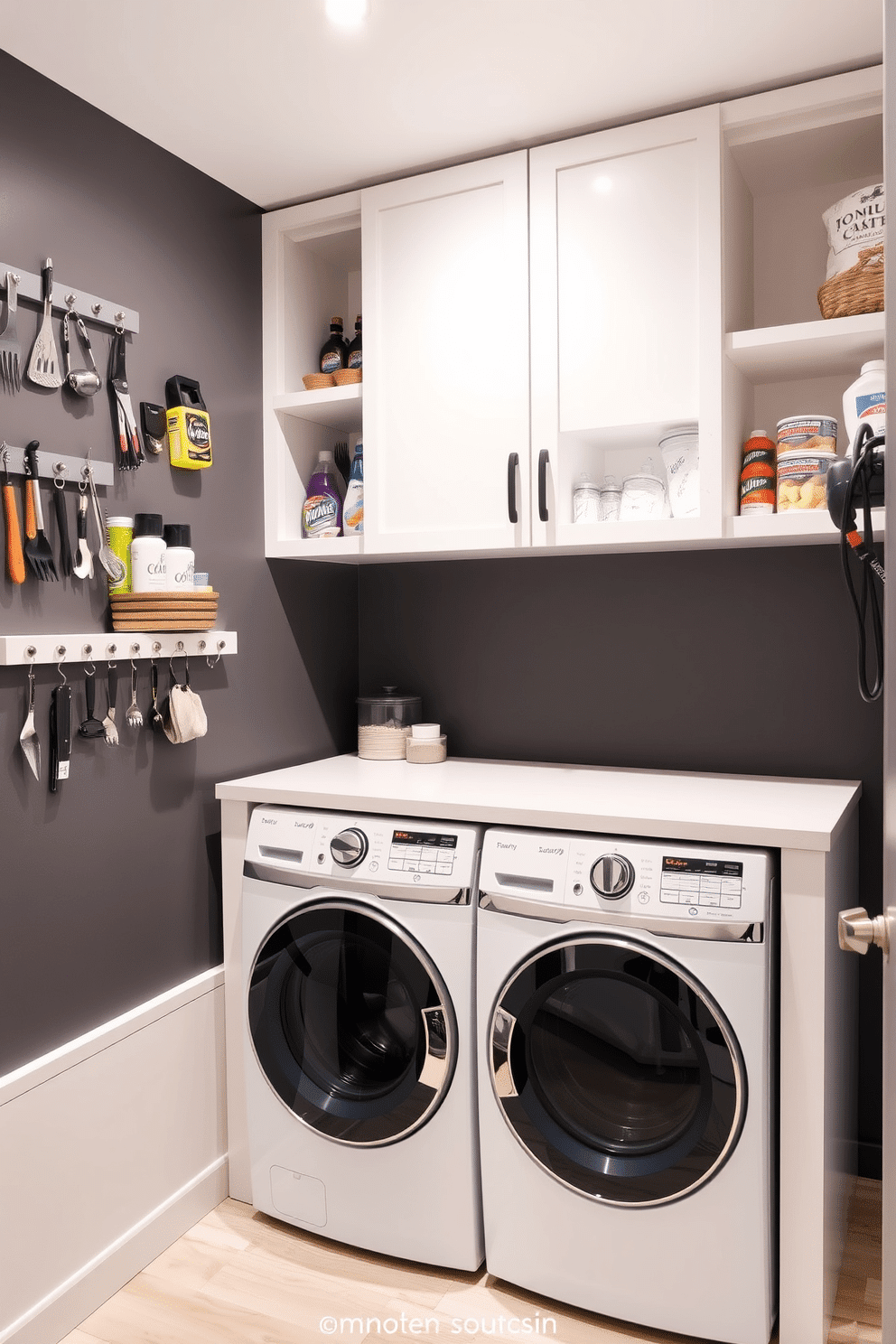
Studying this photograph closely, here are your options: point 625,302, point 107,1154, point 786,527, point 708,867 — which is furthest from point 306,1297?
point 625,302

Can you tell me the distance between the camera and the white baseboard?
5.37ft

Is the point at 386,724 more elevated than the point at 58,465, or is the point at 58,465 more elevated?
the point at 58,465

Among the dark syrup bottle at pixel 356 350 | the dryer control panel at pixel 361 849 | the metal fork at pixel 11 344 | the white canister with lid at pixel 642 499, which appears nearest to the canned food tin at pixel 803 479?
the white canister with lid at pixel 642 499

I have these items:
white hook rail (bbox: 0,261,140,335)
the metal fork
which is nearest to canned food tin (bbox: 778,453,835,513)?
white hook rail (bbox: 0,261,140,335)

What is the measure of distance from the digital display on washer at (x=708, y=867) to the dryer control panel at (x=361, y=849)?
38 centimetres

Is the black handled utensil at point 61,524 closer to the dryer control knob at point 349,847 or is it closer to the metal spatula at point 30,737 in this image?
the metal spatula at point 30,737

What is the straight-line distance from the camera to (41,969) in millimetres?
1722

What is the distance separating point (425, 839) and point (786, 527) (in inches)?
37.2

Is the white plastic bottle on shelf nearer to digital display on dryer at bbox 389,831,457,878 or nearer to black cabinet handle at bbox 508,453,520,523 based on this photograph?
black cabinet handle at bbox 508,453,520,523

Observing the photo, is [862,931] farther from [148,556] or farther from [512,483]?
[148,556]

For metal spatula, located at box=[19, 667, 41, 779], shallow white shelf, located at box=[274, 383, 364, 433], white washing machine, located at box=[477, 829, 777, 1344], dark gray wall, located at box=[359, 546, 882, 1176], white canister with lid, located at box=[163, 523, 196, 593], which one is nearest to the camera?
white washing machine, located at box=[477, 829, 777, 1344]

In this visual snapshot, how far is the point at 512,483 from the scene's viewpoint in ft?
6.66

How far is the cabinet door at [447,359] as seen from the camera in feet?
6.75

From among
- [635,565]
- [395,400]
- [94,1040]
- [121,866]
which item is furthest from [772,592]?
[94,1040]
